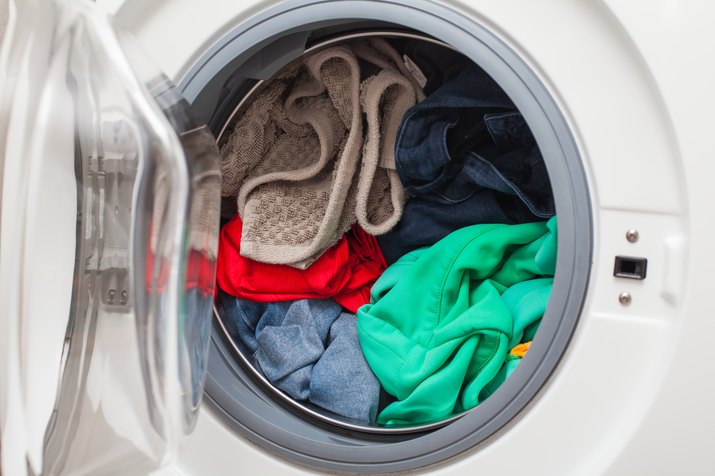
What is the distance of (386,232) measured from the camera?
0.95m

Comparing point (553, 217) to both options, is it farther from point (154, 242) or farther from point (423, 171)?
point (154, 242)

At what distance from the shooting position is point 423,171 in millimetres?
891

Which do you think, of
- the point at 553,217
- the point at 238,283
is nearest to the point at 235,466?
the point at 238,283

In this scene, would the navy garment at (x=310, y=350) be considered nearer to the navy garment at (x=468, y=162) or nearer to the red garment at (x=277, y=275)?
the red garment at (x=277, y=275)

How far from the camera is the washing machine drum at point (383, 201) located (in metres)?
0.68

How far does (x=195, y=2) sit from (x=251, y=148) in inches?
8.9

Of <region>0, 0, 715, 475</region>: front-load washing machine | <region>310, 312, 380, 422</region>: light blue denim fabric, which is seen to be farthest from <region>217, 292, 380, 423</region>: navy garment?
<region>0, 0, 715, 475</region>: front-load washing machine

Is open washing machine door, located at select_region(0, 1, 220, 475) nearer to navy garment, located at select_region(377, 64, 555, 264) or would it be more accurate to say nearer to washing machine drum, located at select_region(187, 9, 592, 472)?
washing machine drum, located at select_region(187, 9, 592, 472)

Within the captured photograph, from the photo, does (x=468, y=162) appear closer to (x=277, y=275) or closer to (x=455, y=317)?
(x=455, y=317)

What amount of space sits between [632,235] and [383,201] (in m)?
0.37

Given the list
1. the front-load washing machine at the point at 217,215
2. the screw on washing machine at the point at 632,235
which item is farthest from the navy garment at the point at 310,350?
the screw on washing machine at the point at 632,235

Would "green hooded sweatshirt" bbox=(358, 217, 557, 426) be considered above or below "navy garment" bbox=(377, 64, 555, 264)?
below

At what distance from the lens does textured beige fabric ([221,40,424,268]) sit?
35.4 inches

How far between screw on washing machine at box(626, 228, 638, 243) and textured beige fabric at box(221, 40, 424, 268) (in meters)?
0.34
